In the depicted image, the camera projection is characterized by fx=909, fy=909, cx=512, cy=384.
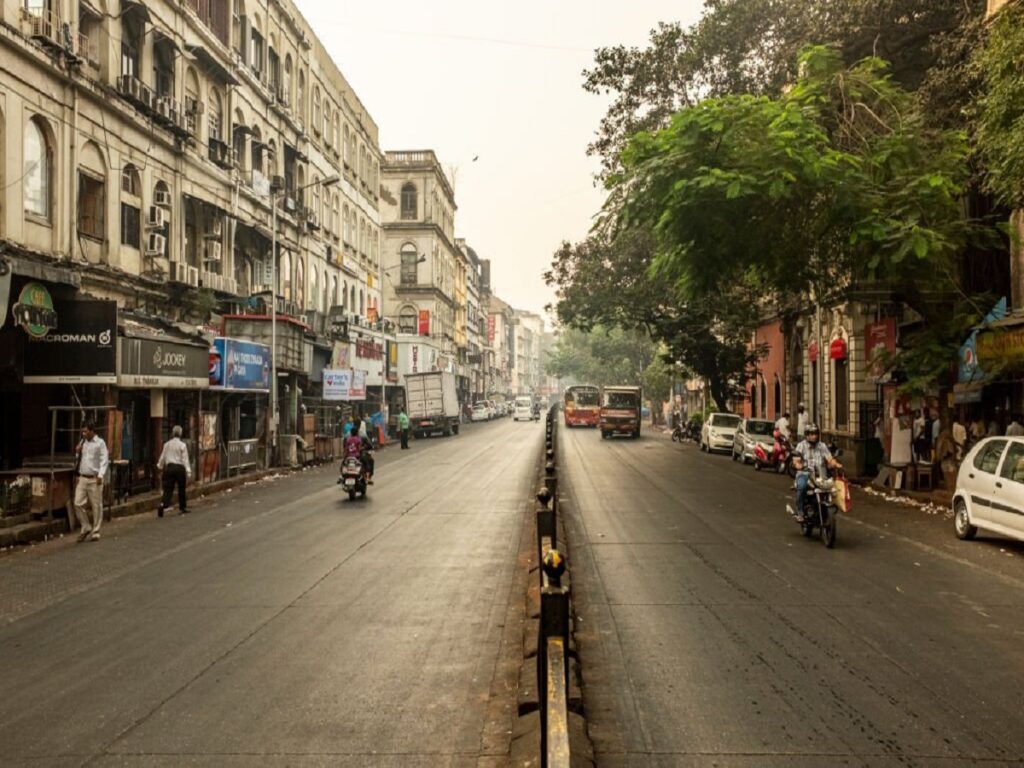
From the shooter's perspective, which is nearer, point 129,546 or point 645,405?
point 129,546

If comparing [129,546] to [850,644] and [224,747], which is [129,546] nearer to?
[224,747]

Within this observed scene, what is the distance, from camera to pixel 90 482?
14492 millimetres

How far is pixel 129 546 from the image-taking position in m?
13.7

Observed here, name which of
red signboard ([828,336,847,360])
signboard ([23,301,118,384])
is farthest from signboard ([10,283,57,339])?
red signboard ([828,336,847,360])

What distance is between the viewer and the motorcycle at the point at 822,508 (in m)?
12.8

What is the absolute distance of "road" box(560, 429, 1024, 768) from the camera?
543 centimetres

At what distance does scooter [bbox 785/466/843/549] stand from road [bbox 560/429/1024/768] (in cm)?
29

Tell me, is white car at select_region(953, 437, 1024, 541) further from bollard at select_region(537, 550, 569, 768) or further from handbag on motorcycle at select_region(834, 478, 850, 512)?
bollard at select_region(537, 550, 569, 768)

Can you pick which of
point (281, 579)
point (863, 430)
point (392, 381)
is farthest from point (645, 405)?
point (281, 579)

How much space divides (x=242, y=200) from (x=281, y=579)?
77.4 ft

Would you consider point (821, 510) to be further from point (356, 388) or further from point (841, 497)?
point (356, 388)

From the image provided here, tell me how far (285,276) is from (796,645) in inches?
1280

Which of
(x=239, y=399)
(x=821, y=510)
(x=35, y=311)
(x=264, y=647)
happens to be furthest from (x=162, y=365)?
(x=821, y=510)

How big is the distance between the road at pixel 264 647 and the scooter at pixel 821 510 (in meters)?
4.40
